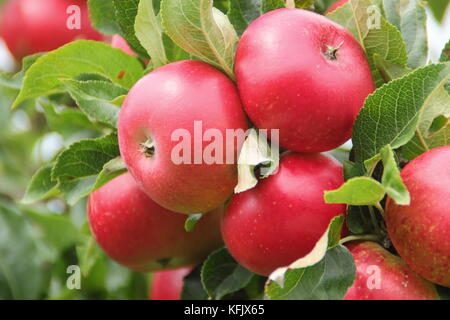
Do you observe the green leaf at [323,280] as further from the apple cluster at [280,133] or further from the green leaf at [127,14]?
the green leaf at [127,14]

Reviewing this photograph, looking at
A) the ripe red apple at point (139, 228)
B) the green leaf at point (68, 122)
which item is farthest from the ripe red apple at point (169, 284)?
the green leaf at point (68, 122)

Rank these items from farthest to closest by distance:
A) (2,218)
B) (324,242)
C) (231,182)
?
(2,218) → (231,182) → (324,242)

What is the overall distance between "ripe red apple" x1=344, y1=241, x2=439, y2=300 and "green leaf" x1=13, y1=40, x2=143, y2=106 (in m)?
0.53

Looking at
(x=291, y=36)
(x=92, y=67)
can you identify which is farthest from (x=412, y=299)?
(x=92, y=67)

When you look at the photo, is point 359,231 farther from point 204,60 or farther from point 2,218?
point 2,218

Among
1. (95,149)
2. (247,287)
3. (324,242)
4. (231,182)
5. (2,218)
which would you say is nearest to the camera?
(324,242)

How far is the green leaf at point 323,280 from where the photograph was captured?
888 millimetres

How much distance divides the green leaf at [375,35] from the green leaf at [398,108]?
9cm

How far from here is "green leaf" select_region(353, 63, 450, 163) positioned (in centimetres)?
92

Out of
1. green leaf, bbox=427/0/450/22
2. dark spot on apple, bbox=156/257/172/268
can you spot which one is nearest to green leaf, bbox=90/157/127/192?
dark spot on apple, bbox=156/257/172/268

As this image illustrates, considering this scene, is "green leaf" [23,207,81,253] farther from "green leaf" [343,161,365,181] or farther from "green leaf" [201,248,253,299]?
"green leaf" [343,161,365,181]

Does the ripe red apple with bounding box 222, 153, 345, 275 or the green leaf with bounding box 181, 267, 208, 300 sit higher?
the ripe red apple with bounding box 222, 153, 345, 275
